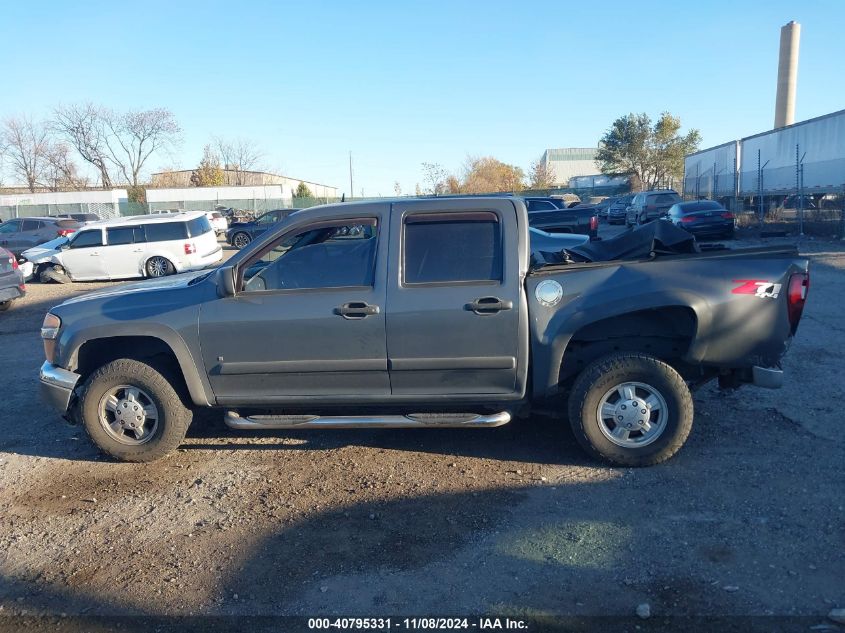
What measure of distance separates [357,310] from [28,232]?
24.3 m

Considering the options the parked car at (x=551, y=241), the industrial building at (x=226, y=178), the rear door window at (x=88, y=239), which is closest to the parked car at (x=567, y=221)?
the parked car at (x=551, y=241)

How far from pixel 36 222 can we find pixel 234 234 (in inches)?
293

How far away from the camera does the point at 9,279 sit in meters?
12.8

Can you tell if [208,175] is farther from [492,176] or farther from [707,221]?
[707,221]

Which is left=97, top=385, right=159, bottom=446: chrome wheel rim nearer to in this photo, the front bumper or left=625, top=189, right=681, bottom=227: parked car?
the front bumper

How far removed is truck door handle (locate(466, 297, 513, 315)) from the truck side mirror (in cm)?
167

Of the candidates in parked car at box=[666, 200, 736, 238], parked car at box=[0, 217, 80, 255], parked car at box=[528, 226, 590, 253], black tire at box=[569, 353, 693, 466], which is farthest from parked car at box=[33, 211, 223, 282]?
parked car at box=[666, 200, 736, 238]

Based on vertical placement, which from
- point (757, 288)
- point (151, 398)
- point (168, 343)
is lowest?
point (151, 398)

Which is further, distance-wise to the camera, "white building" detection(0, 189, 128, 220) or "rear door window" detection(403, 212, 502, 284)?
"white building" detection(0, 189, 128, 220)

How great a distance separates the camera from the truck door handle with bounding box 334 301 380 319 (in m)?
4.69

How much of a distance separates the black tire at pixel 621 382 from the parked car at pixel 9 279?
11.8 meters

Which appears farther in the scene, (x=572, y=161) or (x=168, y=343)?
(x=572, y=161)

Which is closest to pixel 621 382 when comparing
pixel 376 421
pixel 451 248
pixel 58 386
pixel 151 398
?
pixel 451 248

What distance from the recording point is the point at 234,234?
29.5m
